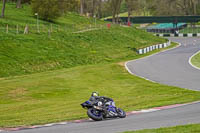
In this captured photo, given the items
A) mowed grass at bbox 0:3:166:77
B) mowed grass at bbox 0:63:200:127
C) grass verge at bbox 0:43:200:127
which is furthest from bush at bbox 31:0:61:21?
mowed grass at bbox 0:63:200:127

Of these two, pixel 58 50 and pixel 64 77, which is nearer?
pixel 64 77

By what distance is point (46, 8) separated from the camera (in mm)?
84750

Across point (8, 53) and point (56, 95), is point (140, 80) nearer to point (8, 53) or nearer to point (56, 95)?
point (56, 95)

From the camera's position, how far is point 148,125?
15305 millimetres

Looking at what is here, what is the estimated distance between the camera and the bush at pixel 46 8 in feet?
274

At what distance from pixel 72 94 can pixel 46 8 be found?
57353 mm

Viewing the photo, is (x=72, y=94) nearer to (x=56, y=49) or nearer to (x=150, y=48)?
(x=56, y=49)

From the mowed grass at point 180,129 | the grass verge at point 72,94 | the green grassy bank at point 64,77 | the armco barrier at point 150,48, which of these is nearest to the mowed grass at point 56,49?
the green grassy bank at point 64,77

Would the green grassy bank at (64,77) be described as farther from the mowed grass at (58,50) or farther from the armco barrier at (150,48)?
the armco barrier at (150,48)

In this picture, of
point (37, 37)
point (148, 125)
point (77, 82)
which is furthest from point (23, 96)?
point (37, 37)

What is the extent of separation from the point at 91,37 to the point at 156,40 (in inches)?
827

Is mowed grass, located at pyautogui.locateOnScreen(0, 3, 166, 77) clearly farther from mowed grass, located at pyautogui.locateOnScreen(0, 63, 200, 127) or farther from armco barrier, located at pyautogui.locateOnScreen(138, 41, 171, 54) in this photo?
mowed grass, located at pyautogui.locateOnScreen(0, 63, 200, 127)

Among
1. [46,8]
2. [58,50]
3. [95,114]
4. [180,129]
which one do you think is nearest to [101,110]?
[95,114]

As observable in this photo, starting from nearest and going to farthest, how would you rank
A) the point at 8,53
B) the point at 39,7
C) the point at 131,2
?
1. the point at 8,53
2. the point at 39,7
3. the point at 131,2
